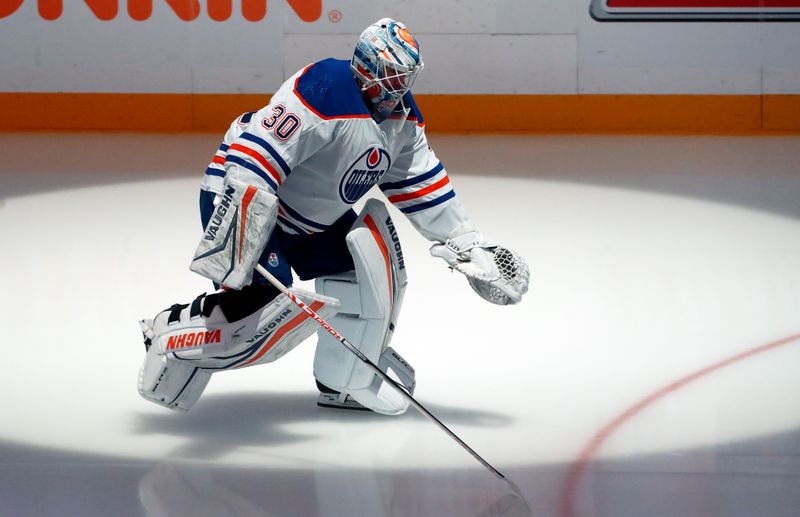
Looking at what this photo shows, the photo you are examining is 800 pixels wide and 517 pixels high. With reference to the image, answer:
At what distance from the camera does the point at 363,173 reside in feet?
8.94

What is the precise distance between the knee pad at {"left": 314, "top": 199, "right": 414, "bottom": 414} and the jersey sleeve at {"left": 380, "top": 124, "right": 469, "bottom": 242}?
0.11 meters

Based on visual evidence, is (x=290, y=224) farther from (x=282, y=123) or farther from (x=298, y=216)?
(x=282, y=123)

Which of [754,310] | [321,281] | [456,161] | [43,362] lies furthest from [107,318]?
[456,161]

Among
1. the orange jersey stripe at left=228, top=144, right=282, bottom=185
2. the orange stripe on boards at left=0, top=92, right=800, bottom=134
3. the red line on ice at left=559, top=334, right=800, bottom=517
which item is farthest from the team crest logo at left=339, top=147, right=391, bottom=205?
the orange stripe on boards at left=0, top=92, right=800, bottom=134

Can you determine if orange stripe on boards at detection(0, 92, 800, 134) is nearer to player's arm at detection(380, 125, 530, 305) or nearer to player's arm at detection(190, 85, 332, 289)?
player's arm at detection(380, 125, 530, 305)

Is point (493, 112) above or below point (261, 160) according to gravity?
above

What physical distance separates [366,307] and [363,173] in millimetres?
345

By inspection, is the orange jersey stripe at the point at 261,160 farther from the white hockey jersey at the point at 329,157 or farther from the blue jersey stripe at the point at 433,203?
the blue jersey stripe at the point at 433,203

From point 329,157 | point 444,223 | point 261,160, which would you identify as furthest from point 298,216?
point 444,223

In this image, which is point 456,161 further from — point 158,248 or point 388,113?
point 388,113

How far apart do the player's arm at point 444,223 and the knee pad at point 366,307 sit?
118 millimetres

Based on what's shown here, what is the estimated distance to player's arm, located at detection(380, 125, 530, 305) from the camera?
2869 mm

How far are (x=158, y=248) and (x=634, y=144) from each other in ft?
11.2

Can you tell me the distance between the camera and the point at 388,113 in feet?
8.96
